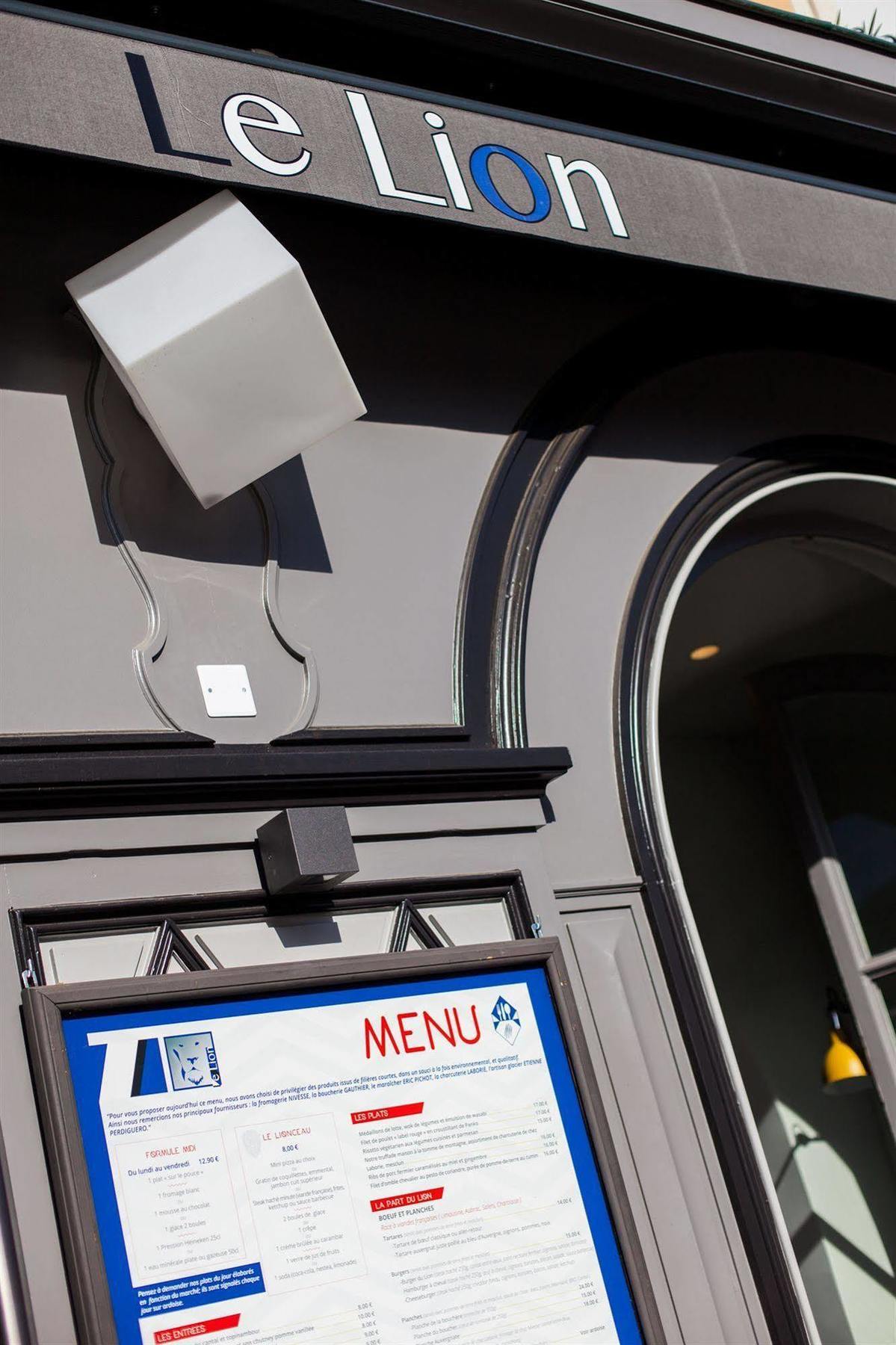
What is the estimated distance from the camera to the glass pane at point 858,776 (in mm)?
4449

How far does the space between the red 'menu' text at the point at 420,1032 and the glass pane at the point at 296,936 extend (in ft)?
0.49

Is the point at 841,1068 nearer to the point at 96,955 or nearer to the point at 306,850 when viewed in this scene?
the point at 306,850

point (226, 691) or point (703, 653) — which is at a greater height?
point (703, 653)

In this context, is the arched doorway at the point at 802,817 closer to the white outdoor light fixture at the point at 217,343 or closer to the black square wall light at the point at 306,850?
the black square wall light at the point at 306,850

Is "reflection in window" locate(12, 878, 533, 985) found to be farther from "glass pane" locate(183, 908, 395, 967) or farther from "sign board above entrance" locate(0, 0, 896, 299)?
"sign board above entrance" locate(0, 0, 896, 299)

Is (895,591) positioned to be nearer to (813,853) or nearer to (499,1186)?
(813,853)

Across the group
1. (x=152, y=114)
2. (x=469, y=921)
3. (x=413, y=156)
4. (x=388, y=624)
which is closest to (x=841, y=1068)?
(x=469, y=921)

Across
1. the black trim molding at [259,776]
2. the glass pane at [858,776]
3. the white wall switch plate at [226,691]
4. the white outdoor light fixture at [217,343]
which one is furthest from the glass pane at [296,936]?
the glass pane at [858,776]

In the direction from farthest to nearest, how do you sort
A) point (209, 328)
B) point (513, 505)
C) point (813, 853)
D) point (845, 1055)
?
point (845, 1055), point (813, 853), point (513, 505), point (209, 328)

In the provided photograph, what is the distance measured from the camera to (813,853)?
438 cm

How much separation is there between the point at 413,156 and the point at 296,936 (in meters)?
1.51

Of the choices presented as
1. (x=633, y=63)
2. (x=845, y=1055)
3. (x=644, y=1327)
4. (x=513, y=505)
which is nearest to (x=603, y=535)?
(x=513, y=505)

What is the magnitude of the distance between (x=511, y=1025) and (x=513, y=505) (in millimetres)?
1187

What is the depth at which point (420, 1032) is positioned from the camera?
2293 millimetres
